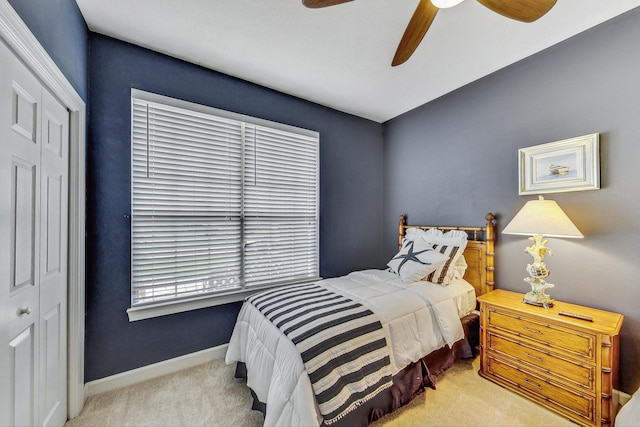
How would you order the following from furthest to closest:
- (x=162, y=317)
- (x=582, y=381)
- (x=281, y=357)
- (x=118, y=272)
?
(x=162, y=317) → (x=118, y=272) → (x=582, y=381) → (x=281, y=357)

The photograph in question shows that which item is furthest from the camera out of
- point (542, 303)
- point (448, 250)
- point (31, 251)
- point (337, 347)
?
point (448, 250)

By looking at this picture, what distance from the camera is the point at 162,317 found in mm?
2236

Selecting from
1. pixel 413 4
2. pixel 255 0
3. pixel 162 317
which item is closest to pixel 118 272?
pixel 162 317

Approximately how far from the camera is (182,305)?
228 centimetres

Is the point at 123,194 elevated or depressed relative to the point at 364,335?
elevated

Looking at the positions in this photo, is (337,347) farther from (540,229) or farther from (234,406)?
(540,229)

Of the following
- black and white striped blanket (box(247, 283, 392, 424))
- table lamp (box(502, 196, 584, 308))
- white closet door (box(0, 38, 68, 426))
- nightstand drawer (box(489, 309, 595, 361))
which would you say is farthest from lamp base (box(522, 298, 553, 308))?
white closet door (box(0, 38, 68, 426))

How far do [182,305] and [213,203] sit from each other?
957mm

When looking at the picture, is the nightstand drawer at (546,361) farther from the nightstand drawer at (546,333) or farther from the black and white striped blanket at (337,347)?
the black and white striped blanket at (337,347)

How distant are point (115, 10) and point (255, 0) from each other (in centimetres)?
102

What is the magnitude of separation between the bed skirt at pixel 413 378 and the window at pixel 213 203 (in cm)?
94

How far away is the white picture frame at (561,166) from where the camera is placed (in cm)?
196

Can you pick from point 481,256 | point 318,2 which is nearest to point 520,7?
point 318,2

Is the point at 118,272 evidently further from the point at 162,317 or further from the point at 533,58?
the point at 533,58
